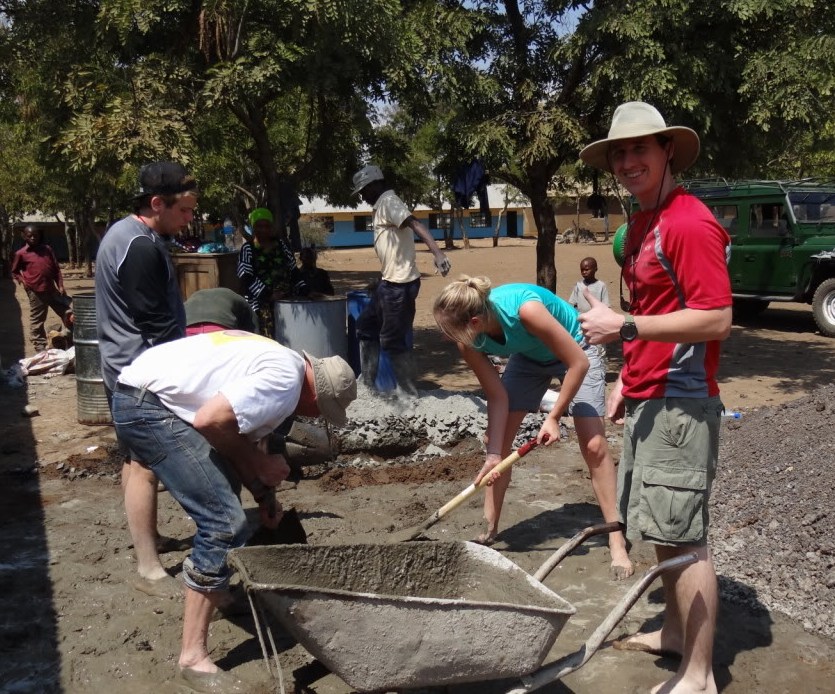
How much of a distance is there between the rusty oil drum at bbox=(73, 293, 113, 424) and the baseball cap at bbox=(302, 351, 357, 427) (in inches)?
184

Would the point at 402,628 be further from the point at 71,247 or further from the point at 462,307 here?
the point at 71,247

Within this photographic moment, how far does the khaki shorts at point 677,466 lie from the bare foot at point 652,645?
26.1 inches

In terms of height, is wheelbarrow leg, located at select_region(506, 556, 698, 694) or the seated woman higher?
the seated woman

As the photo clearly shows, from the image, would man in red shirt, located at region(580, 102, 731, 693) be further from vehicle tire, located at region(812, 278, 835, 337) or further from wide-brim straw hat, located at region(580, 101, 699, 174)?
vehicle tire, located at region(812, 278, 835, 337)

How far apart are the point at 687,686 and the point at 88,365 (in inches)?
228

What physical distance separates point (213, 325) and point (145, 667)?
6.32 feet

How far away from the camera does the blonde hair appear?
3711 millimetres

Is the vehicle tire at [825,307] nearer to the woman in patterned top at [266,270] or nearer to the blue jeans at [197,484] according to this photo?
the woman in patterned top at [266,270]

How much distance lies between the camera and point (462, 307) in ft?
12.2

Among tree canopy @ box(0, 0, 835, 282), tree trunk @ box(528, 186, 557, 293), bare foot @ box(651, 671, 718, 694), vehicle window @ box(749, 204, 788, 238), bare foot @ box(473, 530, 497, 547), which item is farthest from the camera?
vehicle window @ box(749, 204, 788, 238)

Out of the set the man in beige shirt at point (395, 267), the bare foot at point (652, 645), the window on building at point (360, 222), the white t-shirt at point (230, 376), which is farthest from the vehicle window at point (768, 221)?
the window on building at point (360, 222)

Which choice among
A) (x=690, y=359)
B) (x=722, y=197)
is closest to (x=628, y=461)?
(x=690, y=359)

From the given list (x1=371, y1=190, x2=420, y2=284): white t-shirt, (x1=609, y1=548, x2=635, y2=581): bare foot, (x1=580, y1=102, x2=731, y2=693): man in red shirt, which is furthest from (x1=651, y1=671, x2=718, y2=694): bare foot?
(x1=371, y1=190, x2=420, y2=284): white t-shirt

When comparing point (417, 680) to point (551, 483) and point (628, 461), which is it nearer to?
point (628, 461)
